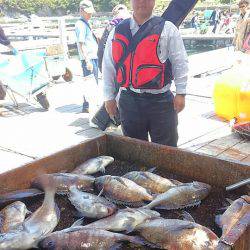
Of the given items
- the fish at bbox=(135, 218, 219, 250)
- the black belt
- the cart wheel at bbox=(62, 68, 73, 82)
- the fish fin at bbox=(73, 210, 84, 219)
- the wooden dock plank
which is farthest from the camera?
the cart wheel at bbox=(62, 68, 73, 82)

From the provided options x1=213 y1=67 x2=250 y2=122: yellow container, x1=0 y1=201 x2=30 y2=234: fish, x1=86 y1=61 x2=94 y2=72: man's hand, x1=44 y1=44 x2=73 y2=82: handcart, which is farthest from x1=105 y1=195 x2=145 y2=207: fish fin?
x1=44 y1=44 x2=73 y2=82: handcart

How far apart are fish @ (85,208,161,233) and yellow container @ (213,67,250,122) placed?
4823 mm

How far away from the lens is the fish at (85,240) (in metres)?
2.10

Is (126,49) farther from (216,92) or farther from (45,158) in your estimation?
(216,92)

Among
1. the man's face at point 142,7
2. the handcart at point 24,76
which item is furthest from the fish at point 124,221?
the handcart at point 24,76

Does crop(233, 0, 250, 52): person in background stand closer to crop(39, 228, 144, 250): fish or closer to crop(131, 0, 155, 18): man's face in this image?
crop(131, 0, 155, 18): man's face

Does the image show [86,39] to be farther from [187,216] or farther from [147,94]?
[187,216]

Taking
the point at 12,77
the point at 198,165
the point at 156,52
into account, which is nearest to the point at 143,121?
the point at 156,52

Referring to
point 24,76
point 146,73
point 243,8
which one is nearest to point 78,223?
point 146,73

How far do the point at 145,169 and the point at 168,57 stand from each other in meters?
1.25

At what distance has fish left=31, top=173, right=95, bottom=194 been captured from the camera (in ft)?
9.37

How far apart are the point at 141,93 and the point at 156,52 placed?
1.55 feet

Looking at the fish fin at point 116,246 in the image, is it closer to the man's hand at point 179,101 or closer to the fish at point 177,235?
the fish at point 177,235

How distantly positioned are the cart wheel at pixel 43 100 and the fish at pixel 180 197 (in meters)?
6.77
